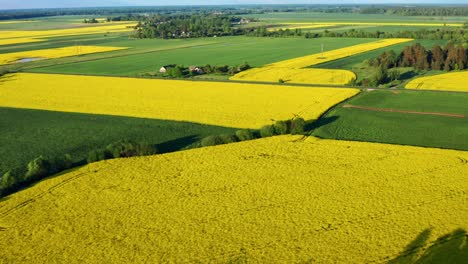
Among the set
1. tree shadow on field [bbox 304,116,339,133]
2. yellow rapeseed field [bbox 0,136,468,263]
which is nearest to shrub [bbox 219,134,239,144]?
yellow rapeseed field [bbox 0,136,468,263]

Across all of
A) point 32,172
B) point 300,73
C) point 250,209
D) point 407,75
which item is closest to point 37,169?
point 32,172

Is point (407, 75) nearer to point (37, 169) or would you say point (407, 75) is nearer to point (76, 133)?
point (76, 133)

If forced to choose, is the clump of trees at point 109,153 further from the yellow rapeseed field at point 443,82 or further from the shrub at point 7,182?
the yellow rapeseed field at point 443,82

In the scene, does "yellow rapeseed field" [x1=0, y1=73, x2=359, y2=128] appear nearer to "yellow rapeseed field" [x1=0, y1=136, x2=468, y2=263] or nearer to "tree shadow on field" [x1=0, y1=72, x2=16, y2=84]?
"tree shadow on field" [x1=0, y1=72, x2=16, y2=84]

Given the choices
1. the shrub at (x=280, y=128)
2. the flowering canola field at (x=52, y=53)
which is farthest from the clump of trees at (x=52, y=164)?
the flowering canola field at (x=52, y=53)

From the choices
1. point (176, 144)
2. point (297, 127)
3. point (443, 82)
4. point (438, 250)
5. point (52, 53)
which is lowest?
point (438, 250)

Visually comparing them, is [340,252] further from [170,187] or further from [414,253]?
[170,187]
